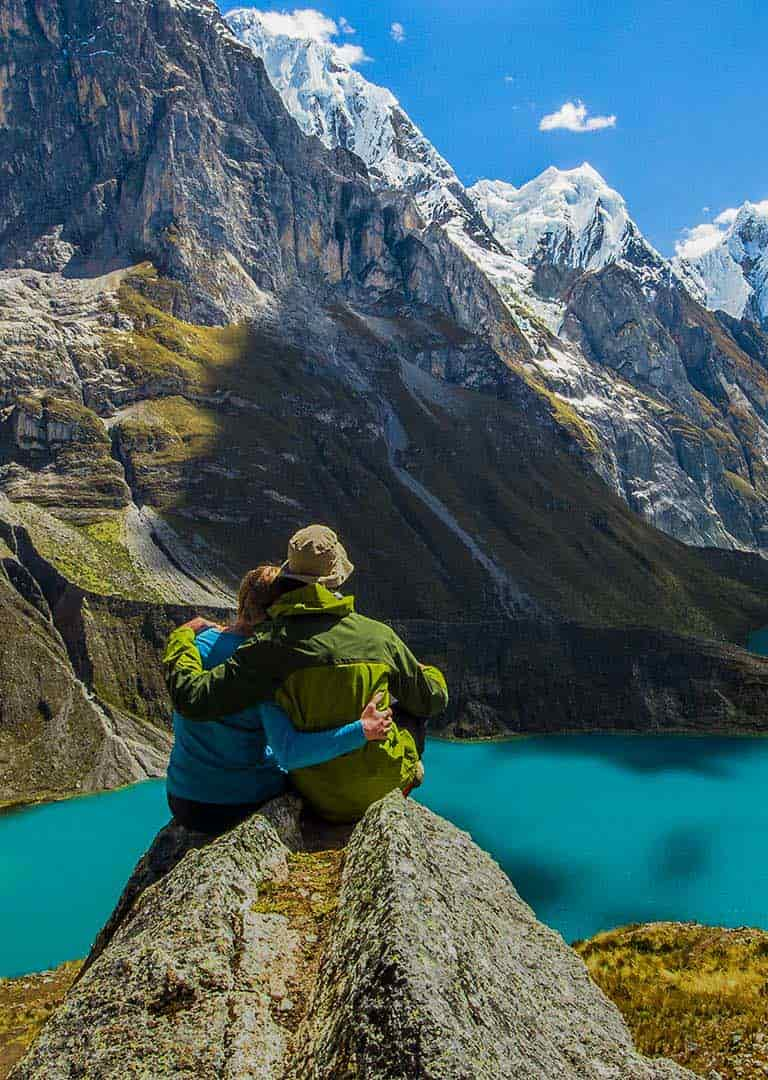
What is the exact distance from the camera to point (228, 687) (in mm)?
5008

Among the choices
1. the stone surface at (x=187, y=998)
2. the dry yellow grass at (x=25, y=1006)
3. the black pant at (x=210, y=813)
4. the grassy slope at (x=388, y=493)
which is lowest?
the dry yellow grass at (x=25, y=1006)

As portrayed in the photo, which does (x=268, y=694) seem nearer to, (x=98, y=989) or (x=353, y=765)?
(x=353, y=765)

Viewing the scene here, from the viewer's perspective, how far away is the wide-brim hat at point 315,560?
17.6ft

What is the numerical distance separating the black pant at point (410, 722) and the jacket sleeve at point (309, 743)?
0.92 m

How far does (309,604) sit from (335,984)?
2.33 metres

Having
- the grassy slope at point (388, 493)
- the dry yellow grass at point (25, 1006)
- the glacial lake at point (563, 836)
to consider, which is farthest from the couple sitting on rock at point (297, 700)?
the grassy slope at point (388, 493)

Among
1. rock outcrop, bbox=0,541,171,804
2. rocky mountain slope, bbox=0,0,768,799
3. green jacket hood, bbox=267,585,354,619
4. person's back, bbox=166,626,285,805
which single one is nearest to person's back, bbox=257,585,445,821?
green jacket hood, bbox=267,585,354,619

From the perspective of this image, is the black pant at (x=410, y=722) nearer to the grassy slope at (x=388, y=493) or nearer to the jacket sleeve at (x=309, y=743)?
the jacket sleeve at (x=309, y=743)

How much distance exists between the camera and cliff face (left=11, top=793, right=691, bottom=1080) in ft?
9.58

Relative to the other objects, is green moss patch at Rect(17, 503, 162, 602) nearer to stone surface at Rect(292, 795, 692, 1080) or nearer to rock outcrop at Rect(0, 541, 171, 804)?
rock outcrop at Rect(0, 541, 171, 804)

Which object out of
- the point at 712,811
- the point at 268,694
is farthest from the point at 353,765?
the point at 712,811

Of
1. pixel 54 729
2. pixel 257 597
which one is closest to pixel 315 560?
pixel 257 597

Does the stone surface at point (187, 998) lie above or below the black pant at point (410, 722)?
below

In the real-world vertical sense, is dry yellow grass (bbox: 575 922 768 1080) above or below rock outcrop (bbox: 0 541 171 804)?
below
